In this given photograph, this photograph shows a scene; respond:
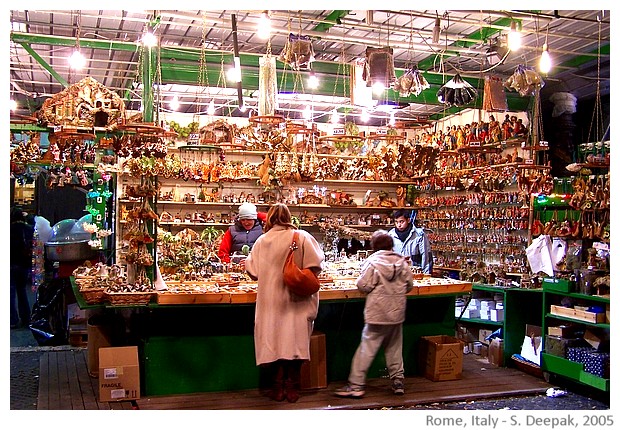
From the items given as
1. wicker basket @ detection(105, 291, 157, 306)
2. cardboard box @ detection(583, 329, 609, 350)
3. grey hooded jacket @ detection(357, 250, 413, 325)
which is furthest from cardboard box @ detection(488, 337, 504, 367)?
wicker basket @ detection(105, 291, 157, 306)

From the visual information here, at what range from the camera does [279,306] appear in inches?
202

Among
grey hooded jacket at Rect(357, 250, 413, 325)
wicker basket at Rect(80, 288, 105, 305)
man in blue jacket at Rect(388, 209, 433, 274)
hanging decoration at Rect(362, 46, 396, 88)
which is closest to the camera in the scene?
grey hooded jacket at Rect(357, 250, 413, 325)

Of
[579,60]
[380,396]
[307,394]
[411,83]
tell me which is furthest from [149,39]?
[579,60]

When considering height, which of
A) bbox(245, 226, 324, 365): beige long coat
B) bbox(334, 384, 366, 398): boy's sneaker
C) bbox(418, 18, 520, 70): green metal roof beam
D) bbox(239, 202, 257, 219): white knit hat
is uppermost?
bbox(418, 18, 520, 70): green metal roof beam

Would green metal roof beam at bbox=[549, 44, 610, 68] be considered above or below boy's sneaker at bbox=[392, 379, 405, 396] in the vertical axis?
above

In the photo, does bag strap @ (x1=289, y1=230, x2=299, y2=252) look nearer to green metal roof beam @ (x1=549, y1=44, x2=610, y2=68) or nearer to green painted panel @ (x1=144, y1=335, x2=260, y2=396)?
green painted panel @ (x1=144, y1=335, x2=260, y2=396)

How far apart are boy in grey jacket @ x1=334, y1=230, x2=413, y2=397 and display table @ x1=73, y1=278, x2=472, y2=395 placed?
375mm

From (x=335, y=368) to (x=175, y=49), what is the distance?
13.3 feet

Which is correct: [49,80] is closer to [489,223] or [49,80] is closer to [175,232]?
[175,232]

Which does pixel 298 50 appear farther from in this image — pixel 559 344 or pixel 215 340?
pixel 559 344

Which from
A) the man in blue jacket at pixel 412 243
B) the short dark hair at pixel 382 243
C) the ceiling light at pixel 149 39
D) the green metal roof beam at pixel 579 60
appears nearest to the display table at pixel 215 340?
the short dark hair at pixel 382 243

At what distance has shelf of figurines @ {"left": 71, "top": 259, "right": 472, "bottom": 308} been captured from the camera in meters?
5.30

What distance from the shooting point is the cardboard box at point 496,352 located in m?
6.80
